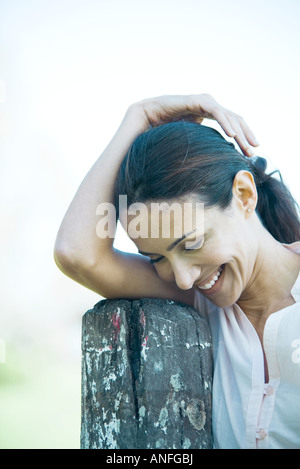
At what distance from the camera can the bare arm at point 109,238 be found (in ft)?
8.75

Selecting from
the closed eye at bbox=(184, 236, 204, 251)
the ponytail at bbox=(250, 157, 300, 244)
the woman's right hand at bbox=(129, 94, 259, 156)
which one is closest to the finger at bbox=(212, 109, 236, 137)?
the woman's right hand at bbox=(129, 94, 259, 156)

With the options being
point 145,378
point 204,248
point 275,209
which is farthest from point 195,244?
point 275,209

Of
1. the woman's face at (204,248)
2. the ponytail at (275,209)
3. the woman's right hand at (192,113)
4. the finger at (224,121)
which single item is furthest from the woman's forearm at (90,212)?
the ponytail at (275,209)

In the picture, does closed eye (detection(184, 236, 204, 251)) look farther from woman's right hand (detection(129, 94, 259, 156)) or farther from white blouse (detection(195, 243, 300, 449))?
woman's right hand (detection(129, 94, 259, 156))

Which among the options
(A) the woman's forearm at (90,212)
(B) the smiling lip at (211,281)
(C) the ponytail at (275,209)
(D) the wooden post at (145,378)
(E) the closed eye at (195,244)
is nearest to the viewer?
(D) the wooden post at (145,378)

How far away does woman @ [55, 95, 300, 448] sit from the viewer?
2.44 meters

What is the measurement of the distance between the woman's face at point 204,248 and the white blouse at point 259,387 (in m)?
0.21

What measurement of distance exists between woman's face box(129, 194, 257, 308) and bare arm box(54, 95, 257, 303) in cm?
16

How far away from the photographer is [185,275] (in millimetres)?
Answer: 2451

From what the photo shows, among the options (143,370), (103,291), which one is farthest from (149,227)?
(143,370)

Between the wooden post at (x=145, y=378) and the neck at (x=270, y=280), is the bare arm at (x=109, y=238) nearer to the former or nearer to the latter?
the wooden post at (x=145, y=378)

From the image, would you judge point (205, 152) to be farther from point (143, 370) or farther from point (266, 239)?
point (143, 370)

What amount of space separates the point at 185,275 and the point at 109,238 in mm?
469
